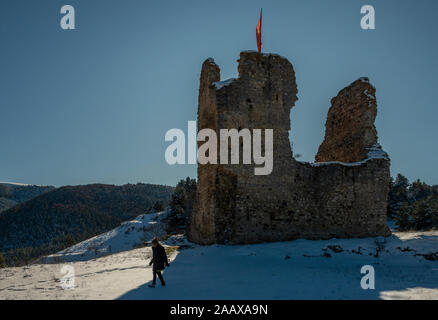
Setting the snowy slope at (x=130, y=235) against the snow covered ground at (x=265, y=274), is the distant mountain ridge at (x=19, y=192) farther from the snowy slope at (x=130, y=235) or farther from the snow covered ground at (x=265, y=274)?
the snow covered ground at (x=265, y=274)

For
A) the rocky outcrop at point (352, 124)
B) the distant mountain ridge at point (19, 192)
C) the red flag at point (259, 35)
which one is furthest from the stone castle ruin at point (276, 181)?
the distant mountain ridge at point (19, 192)

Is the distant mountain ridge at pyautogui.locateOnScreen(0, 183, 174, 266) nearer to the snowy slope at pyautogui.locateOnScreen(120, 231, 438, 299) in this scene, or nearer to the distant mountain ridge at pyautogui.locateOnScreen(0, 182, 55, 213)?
the snowy slope at pyautogui.locateOnScreen(120, 231, 438, 299)

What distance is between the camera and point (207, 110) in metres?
12.5

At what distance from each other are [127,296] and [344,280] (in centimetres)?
497

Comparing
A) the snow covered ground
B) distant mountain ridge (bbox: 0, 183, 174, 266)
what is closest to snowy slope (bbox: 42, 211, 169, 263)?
the snow covered ground

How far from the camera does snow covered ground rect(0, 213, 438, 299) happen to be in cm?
638

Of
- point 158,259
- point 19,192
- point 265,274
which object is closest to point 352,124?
point 265,274

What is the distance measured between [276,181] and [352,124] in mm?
4955

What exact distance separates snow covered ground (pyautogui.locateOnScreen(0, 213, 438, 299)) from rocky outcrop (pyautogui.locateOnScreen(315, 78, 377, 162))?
161 inches

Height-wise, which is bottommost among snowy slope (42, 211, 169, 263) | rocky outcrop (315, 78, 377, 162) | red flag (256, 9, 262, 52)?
snowy slope (42, 211, 169, 263)

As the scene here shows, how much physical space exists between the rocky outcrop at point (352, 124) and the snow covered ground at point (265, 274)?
410cm

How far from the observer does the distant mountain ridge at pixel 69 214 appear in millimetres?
72438
